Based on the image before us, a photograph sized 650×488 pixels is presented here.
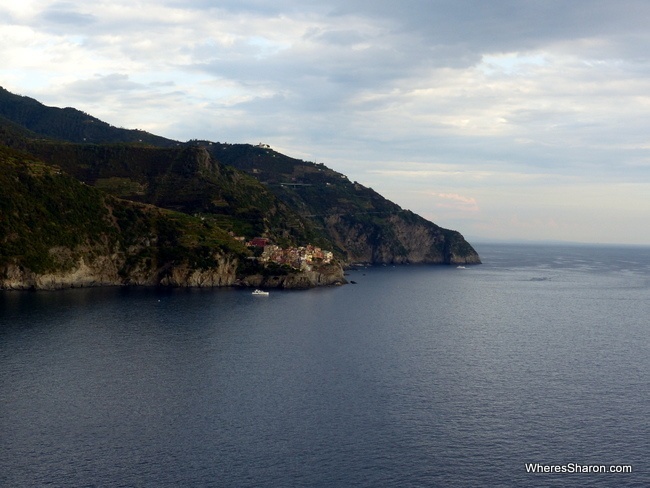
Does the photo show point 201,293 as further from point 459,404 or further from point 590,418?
point 590,418

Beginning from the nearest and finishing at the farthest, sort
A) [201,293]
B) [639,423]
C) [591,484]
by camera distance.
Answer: [591,484], [639,423], [201,293]

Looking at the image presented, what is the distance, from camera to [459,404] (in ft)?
291

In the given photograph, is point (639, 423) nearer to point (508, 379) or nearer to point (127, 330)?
point (508, 379)

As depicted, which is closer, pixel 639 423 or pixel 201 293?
pixel 639 423

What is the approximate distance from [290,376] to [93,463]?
4114cm

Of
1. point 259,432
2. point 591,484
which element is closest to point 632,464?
point 591,484

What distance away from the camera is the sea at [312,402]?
6638 cm

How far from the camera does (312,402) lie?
293 ft

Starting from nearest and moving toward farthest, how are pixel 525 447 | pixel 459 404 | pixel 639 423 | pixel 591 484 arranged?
pixel 591 484 < pixel 525 447 < pixel 639 423 < pixel 459 404

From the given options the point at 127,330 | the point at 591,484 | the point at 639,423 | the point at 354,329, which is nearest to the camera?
the point at 591,484

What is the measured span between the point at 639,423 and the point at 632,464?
13921 mm

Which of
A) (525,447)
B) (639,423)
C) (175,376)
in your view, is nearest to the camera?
(525,447)

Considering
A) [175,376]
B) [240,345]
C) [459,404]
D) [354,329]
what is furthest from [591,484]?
[354,329]

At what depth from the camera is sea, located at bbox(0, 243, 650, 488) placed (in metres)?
66.4
